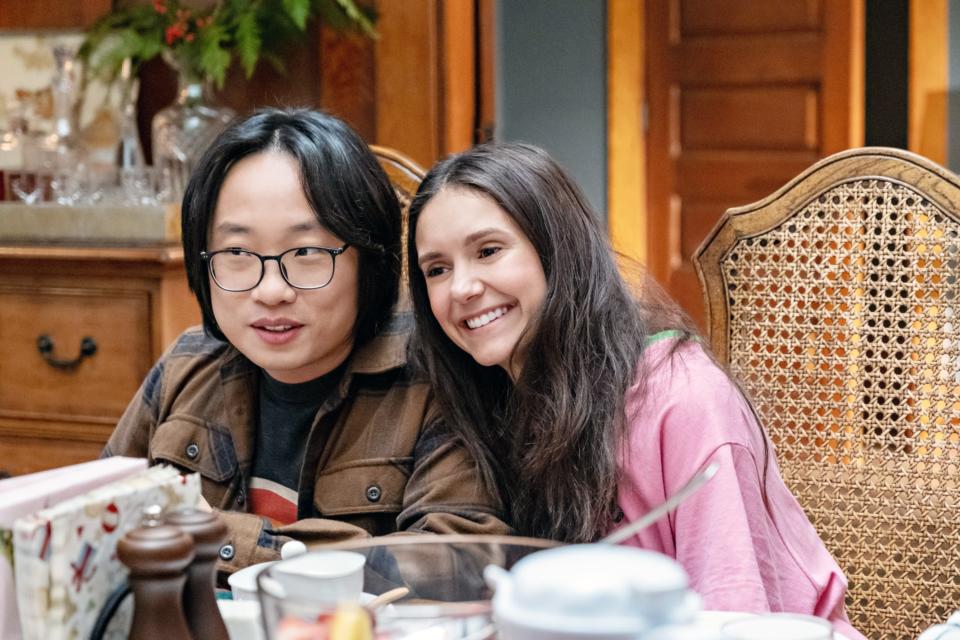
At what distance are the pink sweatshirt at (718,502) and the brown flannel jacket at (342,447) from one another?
0.18 m

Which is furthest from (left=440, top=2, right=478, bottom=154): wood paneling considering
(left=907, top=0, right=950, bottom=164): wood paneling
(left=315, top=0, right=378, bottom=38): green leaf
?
(left=907, top=0, right=950, bottom=164): wood paneling

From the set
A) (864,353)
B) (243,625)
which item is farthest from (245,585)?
(864,353)

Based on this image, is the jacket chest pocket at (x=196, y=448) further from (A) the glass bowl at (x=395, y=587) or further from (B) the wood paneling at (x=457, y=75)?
(B) the wood paneling at (x=457, y=75)

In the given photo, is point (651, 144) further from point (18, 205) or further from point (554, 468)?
point (554, 468)

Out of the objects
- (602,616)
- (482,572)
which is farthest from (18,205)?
(602,616)

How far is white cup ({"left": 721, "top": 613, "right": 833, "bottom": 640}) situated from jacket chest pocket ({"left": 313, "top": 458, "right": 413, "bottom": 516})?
722 mm

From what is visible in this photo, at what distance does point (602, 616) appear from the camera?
0.58m

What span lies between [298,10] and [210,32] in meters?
0.21

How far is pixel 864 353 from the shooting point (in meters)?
1.60

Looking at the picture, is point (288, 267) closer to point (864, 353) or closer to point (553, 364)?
point (553, 364)

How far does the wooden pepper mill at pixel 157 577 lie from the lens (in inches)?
31.9

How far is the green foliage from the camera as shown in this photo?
2762mm

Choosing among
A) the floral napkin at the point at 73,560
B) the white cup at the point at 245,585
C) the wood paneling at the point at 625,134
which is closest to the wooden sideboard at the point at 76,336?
the white cup at the point at 245,585

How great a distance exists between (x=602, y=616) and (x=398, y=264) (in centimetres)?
102
